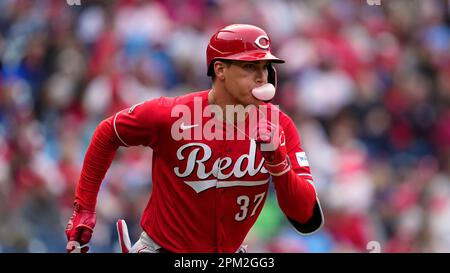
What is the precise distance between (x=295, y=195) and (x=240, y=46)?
A: 0.78 metres

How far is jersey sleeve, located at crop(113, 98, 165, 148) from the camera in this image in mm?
4820

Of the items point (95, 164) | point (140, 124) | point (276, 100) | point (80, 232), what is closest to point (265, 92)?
point (140, 124)

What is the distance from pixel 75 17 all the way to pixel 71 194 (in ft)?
6.24

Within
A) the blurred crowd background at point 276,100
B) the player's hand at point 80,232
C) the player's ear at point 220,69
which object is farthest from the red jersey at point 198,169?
the blurred crowd background at point 276,100

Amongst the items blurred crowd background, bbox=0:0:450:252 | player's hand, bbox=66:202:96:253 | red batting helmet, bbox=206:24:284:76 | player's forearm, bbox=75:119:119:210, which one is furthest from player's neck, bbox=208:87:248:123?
blurred crowd background, bbox=0:0:450:252

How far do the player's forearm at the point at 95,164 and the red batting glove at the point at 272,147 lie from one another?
85 cm

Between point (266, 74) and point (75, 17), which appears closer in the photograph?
point (266, 74)

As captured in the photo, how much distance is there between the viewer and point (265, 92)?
457cm

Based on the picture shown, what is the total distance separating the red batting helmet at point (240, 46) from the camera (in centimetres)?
473

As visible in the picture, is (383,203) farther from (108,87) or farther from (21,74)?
(21,74)

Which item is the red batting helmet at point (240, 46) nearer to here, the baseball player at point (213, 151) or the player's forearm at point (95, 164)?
the baseball player at point (213, 151)

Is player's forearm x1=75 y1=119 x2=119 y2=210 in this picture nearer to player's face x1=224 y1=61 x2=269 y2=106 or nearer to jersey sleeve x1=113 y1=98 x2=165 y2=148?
jersey sleeve x1=113 y1=98 x2=165 y2=148
